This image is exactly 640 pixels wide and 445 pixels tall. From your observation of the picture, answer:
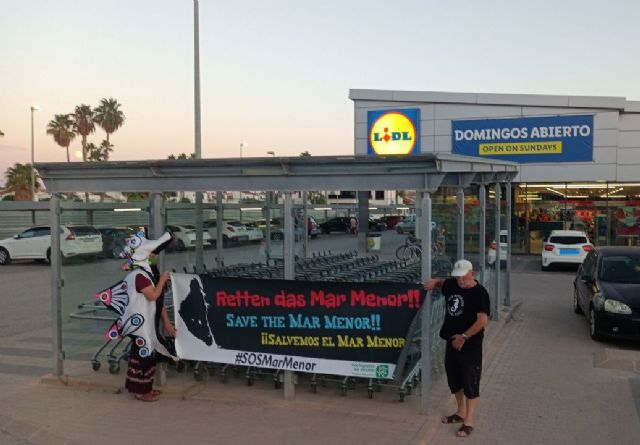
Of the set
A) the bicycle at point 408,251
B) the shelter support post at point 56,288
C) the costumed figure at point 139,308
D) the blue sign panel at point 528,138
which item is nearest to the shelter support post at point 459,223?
the bicycle at point 408,251

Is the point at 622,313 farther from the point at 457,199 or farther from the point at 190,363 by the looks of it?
the point at 190,363

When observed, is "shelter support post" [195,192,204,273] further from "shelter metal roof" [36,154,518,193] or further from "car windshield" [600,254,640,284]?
"car windshield" [600,254,640,284]

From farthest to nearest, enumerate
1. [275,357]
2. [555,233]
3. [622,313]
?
1. [555,233]
2. [622,313]
3. [275,357]

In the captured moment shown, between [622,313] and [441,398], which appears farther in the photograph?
[622,313]

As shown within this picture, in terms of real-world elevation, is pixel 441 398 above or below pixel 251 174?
below

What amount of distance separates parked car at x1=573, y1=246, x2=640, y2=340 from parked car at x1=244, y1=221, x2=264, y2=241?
16.8ft

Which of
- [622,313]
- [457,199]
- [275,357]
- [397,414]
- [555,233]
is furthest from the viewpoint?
[555,233]

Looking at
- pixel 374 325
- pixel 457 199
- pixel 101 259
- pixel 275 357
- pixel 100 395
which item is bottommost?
pixel 100 395

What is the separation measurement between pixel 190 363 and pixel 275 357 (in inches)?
59.5

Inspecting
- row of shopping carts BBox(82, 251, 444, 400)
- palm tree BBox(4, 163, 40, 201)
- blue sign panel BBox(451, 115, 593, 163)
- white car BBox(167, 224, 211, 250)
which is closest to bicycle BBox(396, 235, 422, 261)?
row of shopping carts BBox(82, 251, 444, 400)

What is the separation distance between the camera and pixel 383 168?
6277 millimetres

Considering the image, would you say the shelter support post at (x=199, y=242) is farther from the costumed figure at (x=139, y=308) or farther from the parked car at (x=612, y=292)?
the parked car at (x=612, y=292)

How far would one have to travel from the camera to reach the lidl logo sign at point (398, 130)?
24.4 meters

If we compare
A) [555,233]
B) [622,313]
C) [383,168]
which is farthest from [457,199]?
[555,233]
